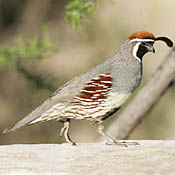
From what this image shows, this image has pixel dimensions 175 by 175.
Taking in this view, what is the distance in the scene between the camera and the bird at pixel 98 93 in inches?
109

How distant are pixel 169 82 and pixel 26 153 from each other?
1.76 m

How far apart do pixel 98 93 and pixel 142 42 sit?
37cm

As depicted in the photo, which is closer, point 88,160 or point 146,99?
point 88,160

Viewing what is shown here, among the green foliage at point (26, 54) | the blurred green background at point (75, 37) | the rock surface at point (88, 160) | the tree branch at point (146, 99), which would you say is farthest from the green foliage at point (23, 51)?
the rock surface at point (88, 160)

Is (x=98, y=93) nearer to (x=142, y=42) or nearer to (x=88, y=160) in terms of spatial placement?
(x=142, y=42)

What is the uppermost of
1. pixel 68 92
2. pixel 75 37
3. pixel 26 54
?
pixel 68 92

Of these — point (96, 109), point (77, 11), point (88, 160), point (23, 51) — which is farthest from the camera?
point (23, 51)

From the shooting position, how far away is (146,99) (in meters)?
3.78

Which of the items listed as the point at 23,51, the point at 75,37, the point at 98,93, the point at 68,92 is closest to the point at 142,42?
the point at 98,93

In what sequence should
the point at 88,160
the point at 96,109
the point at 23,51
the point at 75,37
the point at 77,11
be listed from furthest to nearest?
1. the point at 75,37
2. the point at 23,51
3. the point at 77,11
4. the point at 96,109
5. the point at 88,160

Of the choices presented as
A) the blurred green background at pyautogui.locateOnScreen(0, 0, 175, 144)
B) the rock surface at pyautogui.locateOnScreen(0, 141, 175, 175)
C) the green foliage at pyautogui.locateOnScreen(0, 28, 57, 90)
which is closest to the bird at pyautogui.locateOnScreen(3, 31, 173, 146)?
the rock surface at pyautogui.locateOnScreen(0, 141, 175, 175)

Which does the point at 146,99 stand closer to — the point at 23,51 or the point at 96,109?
the point at 23,51

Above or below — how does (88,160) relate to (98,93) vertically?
below

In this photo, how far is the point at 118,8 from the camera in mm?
5281
